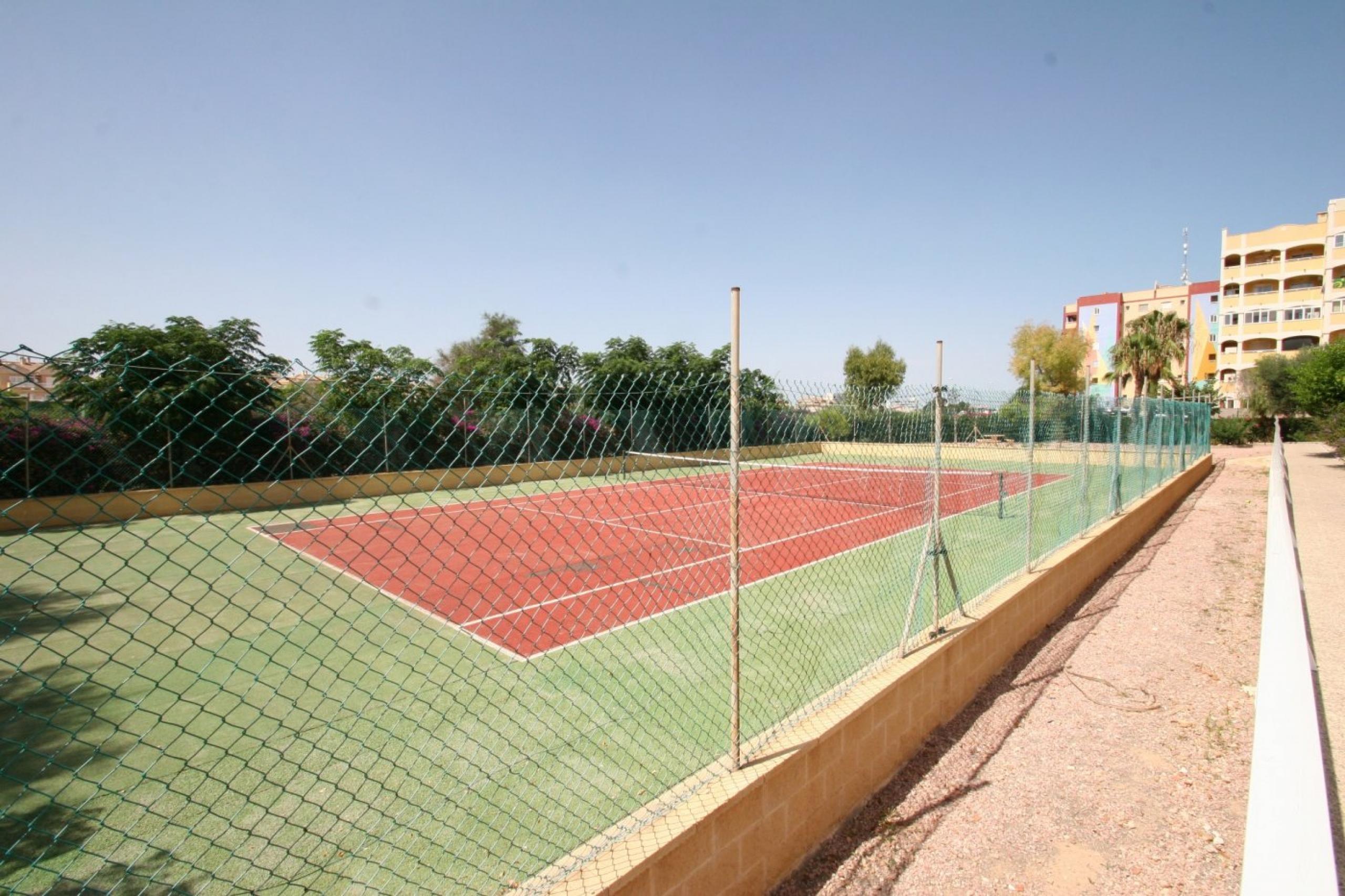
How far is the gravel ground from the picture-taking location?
3213 mm

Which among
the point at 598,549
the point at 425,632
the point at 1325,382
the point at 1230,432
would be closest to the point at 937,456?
the point at 425,632

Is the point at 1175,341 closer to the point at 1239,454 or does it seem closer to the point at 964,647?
the point at 1239,454

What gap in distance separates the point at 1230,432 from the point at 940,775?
138ft

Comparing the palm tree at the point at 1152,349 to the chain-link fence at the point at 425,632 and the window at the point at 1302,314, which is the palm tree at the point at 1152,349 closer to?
the window at the point at 1302,314

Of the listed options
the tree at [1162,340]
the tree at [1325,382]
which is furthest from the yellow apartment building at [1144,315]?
the tree at [1325,382]

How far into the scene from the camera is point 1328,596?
7.53m

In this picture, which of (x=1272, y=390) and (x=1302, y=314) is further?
(x=1302, y=314)

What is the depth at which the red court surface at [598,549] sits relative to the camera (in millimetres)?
6836

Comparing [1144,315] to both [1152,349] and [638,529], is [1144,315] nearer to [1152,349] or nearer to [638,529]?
[1152,349]

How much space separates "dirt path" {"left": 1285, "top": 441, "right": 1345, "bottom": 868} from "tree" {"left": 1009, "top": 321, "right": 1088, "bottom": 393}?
119ft

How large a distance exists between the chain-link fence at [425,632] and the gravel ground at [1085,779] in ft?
2.32

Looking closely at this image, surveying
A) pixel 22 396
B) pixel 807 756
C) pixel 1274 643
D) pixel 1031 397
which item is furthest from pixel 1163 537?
pixel 22 396

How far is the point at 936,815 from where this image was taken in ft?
12.0

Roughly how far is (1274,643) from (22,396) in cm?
456
